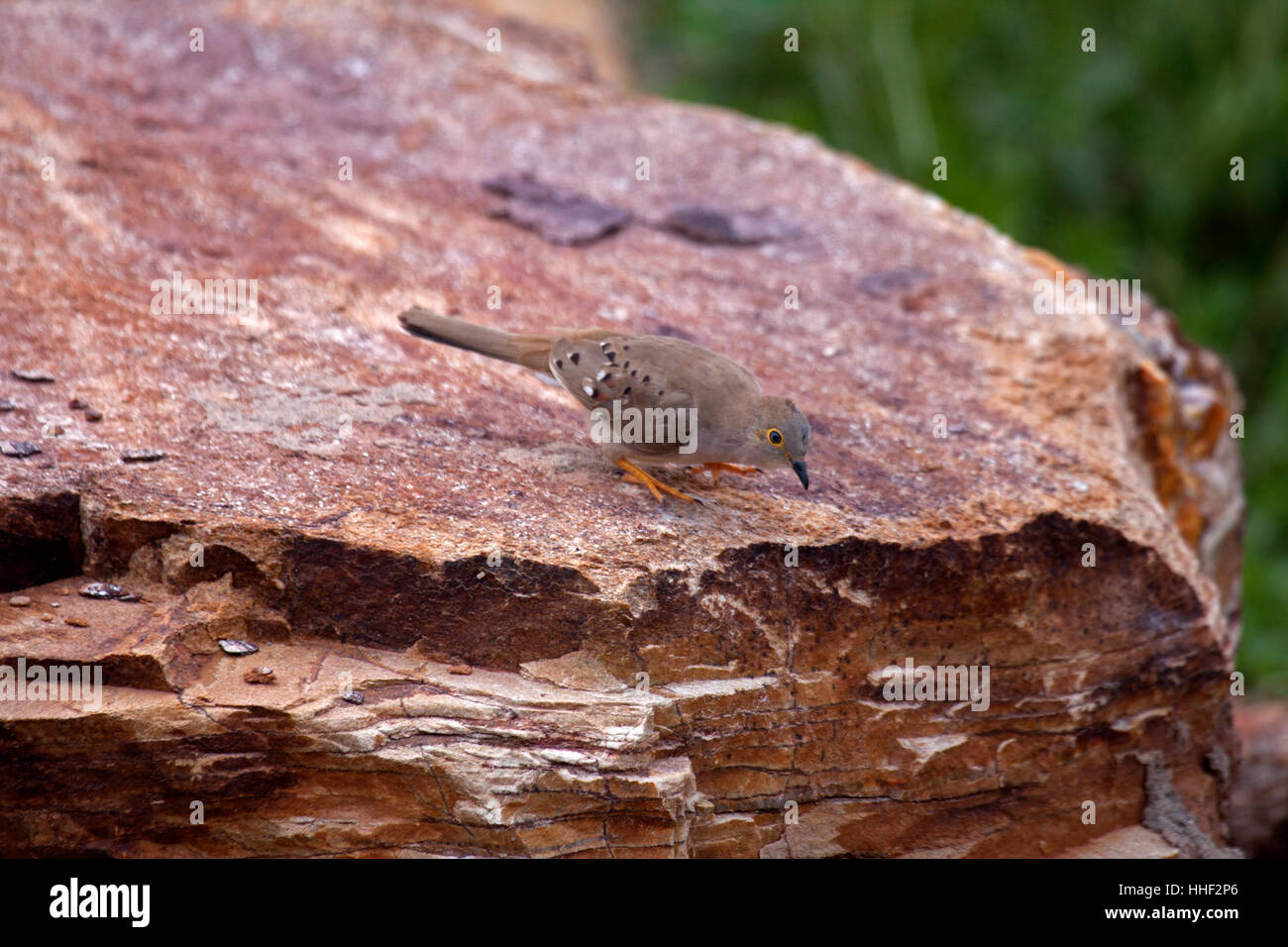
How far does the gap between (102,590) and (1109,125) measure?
9.46 m

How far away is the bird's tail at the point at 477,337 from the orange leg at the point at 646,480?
1.48ft

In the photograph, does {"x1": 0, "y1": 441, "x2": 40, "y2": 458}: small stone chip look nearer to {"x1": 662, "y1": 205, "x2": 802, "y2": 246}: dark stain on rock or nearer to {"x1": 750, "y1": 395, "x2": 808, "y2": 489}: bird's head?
{"x1": 750, "y1": 395, "x2": 808, "y2": 489}: bird's head

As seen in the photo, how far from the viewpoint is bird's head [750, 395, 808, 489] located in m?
3.76

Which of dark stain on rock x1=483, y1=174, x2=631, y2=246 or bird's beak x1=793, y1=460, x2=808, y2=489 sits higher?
dark stain on rock x1=483, y1=174, x2=631, y2=246

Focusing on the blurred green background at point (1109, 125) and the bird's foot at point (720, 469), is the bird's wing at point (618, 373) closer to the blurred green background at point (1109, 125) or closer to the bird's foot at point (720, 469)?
the bird's foot at point (720, 469)

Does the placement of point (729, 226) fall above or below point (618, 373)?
above

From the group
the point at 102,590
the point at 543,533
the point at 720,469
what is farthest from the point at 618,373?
the point at 102,590

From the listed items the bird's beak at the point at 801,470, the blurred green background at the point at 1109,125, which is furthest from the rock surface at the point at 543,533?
the blurred green background at the point at 1109,125

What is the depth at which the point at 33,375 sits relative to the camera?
4.02 metres

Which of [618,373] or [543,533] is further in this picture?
[618,373]

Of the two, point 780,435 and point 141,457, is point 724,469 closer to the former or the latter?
point 780,435

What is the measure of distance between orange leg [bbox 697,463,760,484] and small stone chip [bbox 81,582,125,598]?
1803mm

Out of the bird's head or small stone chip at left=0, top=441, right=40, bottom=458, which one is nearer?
small stone chip at left=0, top=441, right=40, bottom=458

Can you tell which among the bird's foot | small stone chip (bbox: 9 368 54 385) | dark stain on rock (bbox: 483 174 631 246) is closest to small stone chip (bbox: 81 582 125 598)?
small stone chip (bbox: 9 368 54 385)
